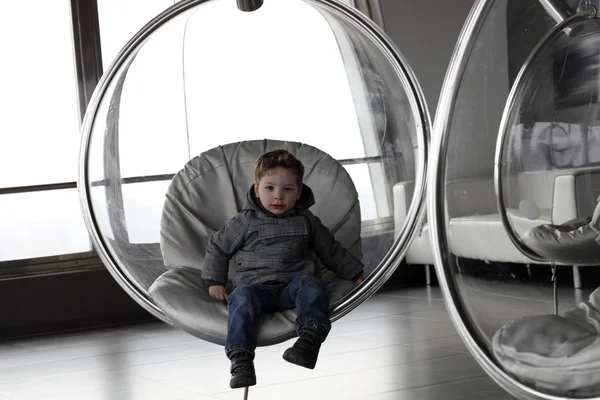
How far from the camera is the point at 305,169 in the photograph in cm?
252

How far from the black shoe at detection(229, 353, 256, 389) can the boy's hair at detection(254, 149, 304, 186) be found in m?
0.54

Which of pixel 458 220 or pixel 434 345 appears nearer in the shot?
pixel 458 220

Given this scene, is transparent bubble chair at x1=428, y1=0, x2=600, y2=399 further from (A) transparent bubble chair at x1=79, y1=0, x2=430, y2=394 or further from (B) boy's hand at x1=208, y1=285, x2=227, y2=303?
(B) boy's hand at x1=208, y1=285, x2=227, y2=303

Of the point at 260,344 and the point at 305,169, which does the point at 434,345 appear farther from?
the point at 260,344

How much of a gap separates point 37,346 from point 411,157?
2.18m

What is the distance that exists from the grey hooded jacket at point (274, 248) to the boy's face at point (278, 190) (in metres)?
0.02

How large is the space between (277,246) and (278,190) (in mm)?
143

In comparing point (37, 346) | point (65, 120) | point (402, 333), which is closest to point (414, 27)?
point (65, 120)

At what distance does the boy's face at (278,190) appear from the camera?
7.75ft

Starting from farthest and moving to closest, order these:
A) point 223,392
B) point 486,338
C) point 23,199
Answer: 1. point 23,199
2. point 223,392
3. point 486,338

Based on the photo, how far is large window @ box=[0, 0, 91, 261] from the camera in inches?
177

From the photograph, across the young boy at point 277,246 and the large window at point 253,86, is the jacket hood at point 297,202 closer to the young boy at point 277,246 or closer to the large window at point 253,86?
the young boy at point 277,246

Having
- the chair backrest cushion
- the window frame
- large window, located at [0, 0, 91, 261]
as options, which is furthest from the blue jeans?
large window, located at [0, 0, 91, 261]

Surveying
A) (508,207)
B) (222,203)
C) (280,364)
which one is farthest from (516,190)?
(280,364)
